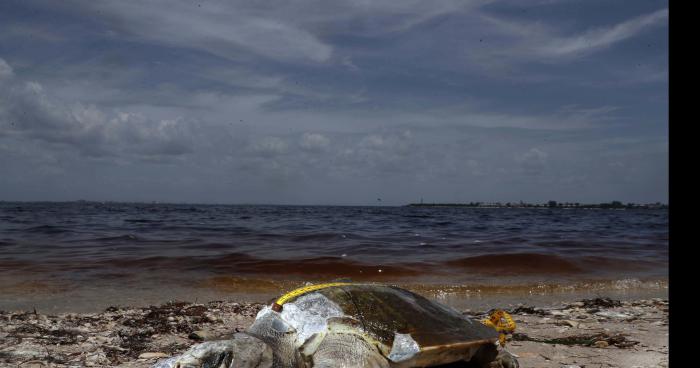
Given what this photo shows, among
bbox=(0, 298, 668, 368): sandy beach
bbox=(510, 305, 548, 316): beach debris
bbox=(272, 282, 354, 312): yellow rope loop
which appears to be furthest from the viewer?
bbox=(510, 305, 548, 316): beach debris

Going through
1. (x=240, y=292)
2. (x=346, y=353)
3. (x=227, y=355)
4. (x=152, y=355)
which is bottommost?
(x=240, y=292)

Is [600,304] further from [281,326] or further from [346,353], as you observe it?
[281,326]

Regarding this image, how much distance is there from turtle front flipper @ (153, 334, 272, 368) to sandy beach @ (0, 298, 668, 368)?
0.37 m

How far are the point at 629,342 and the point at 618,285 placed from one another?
5.60 meters

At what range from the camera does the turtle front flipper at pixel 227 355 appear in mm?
2727

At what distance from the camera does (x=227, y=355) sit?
112 inches

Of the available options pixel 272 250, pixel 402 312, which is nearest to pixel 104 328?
pixel 402 312

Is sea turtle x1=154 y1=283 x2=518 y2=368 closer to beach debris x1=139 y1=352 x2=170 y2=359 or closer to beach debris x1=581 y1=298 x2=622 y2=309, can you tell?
beach debris x1=139 y1=352 x2=170 y2=359

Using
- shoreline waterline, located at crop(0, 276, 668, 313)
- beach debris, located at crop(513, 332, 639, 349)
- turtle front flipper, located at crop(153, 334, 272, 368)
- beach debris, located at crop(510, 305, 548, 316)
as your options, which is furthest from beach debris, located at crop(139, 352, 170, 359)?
beach debris, located at crop(510, 305, 548, 316)

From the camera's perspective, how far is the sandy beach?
14.1ft

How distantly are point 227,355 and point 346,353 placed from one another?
0.83m

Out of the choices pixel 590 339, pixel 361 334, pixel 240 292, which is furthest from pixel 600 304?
pixel 240 292

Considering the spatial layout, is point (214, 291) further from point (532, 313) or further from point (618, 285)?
point (618, 285)

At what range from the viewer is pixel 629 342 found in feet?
16.0
